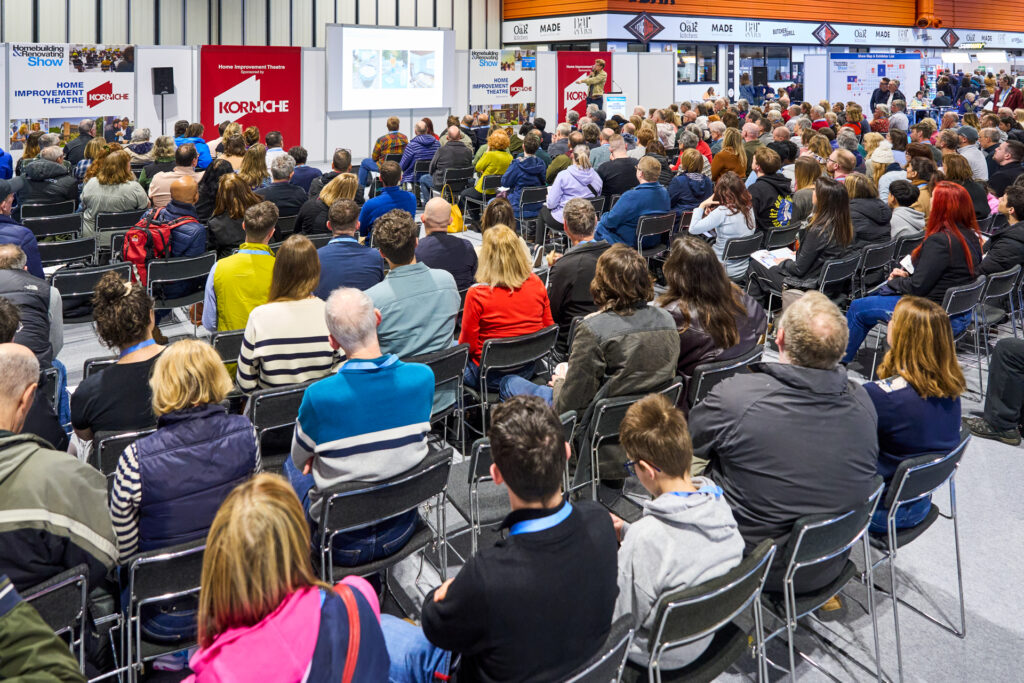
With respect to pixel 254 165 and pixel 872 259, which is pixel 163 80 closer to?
pixel 254 165

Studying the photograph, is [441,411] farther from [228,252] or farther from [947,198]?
[947,198]

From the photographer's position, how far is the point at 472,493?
10.8 ft

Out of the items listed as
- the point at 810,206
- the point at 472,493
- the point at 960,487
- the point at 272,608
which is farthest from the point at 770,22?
the point at 272,608

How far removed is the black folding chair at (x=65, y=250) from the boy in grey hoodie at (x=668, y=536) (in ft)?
17.8

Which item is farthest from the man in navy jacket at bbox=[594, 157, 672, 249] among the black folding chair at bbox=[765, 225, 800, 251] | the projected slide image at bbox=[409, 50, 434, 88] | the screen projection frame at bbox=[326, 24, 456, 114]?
the projected slide image at bbox=[409, 50, 434, 88]

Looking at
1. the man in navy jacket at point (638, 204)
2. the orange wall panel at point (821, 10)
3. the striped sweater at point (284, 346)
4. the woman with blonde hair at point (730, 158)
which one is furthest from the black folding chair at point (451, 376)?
the orange wall panel at point (821, 10)

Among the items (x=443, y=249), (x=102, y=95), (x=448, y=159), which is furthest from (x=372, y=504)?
(x=102, y=95)

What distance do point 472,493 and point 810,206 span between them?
5105 mm

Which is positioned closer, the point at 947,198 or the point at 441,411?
the point at 441,411

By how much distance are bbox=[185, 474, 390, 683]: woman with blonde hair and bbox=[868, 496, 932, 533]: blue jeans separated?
2.27 m

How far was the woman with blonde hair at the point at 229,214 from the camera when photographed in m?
6.23

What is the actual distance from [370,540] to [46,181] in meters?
7.17

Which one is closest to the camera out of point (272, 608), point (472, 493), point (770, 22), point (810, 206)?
point (272, 608)

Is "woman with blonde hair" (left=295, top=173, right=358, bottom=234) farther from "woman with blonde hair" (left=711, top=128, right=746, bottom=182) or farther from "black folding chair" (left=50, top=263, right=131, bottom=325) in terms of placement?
"woman with blonde hair" (left=711, top=128, right=746, bottom=182)
